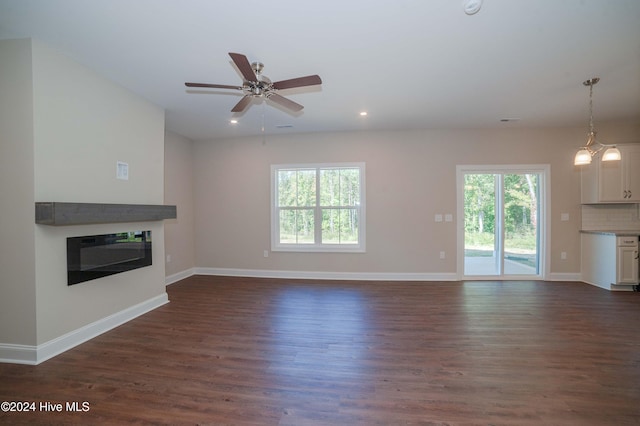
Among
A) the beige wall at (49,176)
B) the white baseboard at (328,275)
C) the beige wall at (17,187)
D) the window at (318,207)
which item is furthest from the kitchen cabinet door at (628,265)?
the beige wall at (17,187)

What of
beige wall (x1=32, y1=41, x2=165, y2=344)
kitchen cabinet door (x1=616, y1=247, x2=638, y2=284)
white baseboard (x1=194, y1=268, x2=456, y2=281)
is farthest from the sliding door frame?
beige wall (x1=32, y1=41, x2=165, y2=344)

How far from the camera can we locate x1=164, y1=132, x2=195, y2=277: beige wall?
487cm

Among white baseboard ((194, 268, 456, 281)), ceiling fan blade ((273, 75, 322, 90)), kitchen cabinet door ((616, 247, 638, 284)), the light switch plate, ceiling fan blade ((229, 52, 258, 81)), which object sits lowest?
white baseboard ((194, 268, 456, 281))

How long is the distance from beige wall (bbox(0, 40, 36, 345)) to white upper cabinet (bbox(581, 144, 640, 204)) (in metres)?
7.53

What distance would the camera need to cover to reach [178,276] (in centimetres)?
509

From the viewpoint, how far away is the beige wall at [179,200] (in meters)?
4.87

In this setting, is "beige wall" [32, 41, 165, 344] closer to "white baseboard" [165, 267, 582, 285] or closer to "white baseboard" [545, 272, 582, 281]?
"white baseboard" [165, 267, 582, 285]

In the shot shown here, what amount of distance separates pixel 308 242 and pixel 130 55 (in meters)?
3.82

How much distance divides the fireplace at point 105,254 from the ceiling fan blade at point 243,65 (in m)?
2.30

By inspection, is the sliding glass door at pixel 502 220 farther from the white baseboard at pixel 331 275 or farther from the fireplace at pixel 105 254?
the fireplace at pixel 105 254

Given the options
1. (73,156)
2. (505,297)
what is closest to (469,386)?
(505,297)

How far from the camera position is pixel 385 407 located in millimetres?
1778

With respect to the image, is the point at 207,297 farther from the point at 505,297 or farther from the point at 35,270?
the point at 505,297

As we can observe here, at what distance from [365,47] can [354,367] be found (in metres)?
2.81
